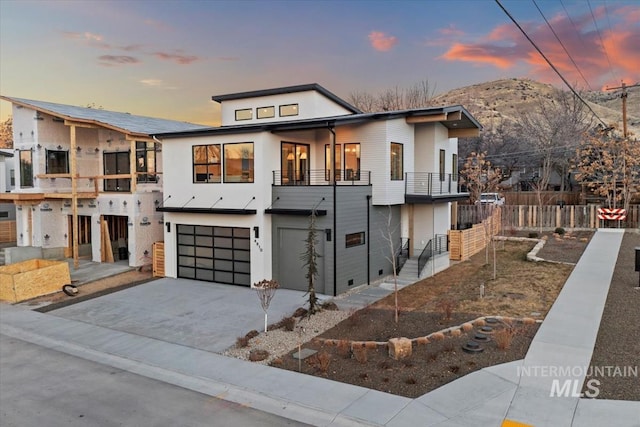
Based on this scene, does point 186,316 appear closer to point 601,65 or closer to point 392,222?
point 392,222

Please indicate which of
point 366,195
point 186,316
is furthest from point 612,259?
point 186,316

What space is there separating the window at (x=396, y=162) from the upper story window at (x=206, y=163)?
713cm

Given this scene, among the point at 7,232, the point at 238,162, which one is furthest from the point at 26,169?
the point at 238,162

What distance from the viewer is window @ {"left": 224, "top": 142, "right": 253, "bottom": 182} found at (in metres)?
17.2

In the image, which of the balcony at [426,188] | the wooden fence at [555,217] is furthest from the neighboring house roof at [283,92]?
the wooden fence at [555,217]

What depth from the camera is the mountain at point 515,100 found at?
97.1m

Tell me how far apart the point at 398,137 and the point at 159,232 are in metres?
12.6

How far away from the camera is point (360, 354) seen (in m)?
9.25

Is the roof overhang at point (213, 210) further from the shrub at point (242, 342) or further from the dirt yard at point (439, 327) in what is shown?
the shrub at point (242, 342)

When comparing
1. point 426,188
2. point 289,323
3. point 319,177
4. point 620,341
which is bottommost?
point 289,323

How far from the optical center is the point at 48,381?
9148mm

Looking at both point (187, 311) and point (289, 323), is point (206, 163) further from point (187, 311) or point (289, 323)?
point (289, 323)

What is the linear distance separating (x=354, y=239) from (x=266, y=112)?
9051 mm

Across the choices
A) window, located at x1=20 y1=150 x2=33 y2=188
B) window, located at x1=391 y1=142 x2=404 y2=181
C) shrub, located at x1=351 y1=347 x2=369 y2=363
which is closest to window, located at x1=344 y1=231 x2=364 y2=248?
window, located at x1=391 y1=142 x2=404 y2=181
